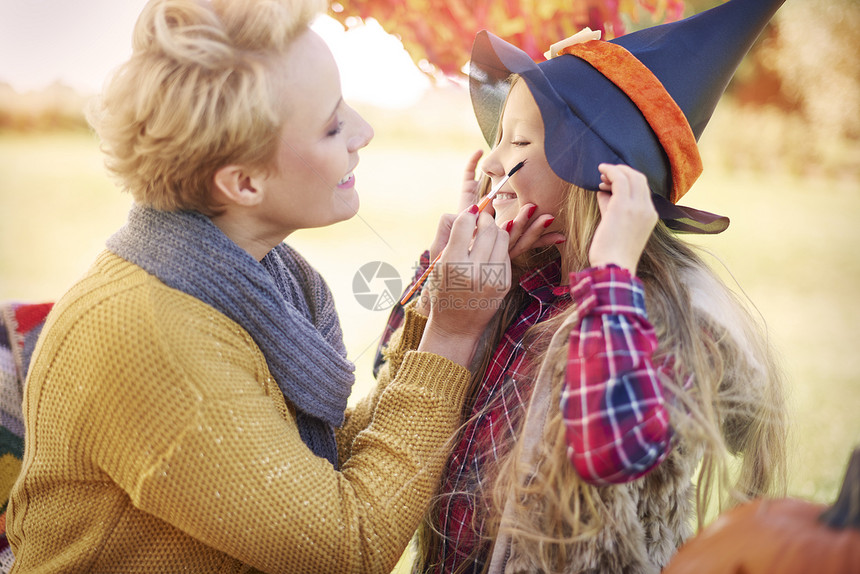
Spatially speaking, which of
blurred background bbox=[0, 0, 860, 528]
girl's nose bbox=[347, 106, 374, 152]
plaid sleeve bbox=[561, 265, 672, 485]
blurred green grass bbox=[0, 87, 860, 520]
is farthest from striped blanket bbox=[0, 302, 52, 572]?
plaid sleeve bbox=[561, 265, 672, 485]

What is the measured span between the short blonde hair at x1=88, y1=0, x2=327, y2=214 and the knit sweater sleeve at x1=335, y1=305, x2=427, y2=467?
463 millimetres

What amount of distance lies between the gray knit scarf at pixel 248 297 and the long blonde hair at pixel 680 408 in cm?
28

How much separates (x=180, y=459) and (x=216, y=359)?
6.0 inches

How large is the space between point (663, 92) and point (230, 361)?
2.81 feet

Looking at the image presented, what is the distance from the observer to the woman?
2.93 ft

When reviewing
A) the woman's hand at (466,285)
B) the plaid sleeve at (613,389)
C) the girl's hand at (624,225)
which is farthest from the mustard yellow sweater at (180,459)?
the girl's hand at (624,225)

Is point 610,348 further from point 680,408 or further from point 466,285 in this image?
point 466,285

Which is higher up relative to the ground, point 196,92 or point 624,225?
point 196,92

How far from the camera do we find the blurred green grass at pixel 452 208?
1.71 meters

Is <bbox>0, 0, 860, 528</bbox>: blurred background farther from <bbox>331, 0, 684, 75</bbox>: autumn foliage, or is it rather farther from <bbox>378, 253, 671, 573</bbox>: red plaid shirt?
<bbox>378, 253, 671, 573</bbox>: red plaid shirt

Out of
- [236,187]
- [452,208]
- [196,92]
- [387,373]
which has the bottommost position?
[387,373]

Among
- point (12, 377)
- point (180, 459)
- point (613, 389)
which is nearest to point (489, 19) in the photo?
point (613, 389)

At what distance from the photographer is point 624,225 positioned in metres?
0.94

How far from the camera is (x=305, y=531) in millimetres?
932
